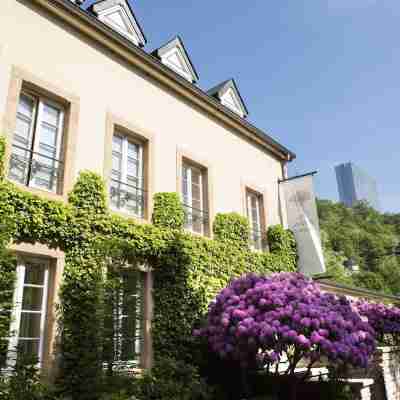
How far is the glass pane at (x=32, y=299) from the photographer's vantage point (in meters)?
6.75

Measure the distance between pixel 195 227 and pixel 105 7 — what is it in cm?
596

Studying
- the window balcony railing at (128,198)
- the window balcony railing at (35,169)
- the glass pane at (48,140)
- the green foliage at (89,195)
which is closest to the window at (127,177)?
the window balcony railing at (128,198)

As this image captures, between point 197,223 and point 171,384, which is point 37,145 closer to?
point 197,223

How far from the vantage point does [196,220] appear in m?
10.5

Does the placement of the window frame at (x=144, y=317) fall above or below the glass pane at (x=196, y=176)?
below

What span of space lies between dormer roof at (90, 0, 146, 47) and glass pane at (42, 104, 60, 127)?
312 cm

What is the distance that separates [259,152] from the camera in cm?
1384

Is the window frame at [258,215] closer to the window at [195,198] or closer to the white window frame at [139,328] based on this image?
the window at [195,198]

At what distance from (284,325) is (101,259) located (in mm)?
3548

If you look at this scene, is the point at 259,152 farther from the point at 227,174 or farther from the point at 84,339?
the point at 84,339

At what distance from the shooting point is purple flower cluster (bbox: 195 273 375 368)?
7.13 meters

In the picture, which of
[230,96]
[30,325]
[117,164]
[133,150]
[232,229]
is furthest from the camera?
[230,96]

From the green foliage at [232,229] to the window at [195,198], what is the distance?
340 millimetres

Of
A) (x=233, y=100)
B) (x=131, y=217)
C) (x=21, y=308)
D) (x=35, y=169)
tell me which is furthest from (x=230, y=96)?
(x=21, y=308)
